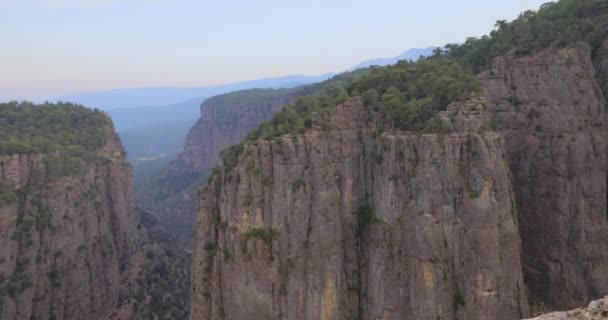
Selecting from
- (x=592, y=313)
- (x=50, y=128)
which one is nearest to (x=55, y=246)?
(x=50, y=128)

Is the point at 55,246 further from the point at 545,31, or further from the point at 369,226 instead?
the point at 545,31

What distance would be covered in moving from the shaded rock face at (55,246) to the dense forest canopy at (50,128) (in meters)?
2.65

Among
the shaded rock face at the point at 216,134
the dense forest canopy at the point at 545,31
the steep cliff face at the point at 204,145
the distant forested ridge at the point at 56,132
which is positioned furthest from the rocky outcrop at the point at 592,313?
the shaded rock face at the point at 216,134

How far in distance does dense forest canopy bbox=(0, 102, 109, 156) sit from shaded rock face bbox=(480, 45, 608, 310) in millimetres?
45350

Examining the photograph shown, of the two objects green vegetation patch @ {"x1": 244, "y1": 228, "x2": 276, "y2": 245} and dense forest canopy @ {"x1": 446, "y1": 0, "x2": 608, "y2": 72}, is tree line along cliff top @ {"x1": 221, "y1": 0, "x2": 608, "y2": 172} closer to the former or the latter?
dense forest canopy @ {"x1": 446, "y1": 0, "x2": 608, "y2": 72}

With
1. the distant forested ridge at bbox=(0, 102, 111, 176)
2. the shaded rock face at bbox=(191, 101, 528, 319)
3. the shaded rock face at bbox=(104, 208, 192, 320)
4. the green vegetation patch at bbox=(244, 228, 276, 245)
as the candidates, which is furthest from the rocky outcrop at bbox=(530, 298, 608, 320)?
the distant forested ridge at bbox=(0, 102, 111, 176)

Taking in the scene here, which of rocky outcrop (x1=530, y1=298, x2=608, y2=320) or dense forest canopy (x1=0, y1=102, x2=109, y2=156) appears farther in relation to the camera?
dense forest canopy (x1=0, y1=102, x2=109, y2=156)

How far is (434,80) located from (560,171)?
9.95 m

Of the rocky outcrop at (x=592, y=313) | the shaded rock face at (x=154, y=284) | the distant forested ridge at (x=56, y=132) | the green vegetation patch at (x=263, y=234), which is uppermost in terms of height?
the distant forested ridge at (x=56, y=132)

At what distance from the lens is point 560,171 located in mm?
34000

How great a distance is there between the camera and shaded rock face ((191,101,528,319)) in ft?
96.6

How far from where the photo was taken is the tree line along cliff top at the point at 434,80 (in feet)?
109

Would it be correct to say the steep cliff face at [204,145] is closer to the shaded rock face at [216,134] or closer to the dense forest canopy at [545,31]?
the shaded rock face at [216,134]

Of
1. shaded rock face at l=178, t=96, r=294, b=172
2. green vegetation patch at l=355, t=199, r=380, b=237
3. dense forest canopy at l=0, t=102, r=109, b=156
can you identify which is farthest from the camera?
shaded rock face at l=178, t=96, r=294, b=172
